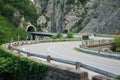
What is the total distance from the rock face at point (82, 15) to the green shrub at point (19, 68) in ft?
214

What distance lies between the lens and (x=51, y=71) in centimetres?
1558

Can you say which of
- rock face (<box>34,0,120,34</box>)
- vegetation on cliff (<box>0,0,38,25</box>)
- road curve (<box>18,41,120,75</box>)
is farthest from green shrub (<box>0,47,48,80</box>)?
vegetation on cliff (<box>0,0,38,25</box>)

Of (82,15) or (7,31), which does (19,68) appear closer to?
(7,31)

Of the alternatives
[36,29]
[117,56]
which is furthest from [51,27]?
[117,56]

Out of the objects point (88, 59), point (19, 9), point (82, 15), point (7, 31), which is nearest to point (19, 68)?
point (88, 59)

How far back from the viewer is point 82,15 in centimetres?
12875

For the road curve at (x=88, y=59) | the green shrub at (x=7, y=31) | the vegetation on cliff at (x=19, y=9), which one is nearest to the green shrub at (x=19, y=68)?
the road curve at (x=88, y=59)

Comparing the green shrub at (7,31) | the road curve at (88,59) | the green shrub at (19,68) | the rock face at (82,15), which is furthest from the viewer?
the green shrub at (7,31)

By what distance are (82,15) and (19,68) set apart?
10997cm

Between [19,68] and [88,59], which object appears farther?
[88,59]

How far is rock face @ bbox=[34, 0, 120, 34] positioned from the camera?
90000 mm

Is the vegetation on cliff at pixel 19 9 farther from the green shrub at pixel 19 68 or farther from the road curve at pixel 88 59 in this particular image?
the green shrub at pixel 19 68

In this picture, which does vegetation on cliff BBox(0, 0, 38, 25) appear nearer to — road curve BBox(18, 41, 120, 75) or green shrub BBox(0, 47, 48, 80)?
road curve BBox(18, 41, 120, 75)

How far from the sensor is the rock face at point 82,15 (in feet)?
295
